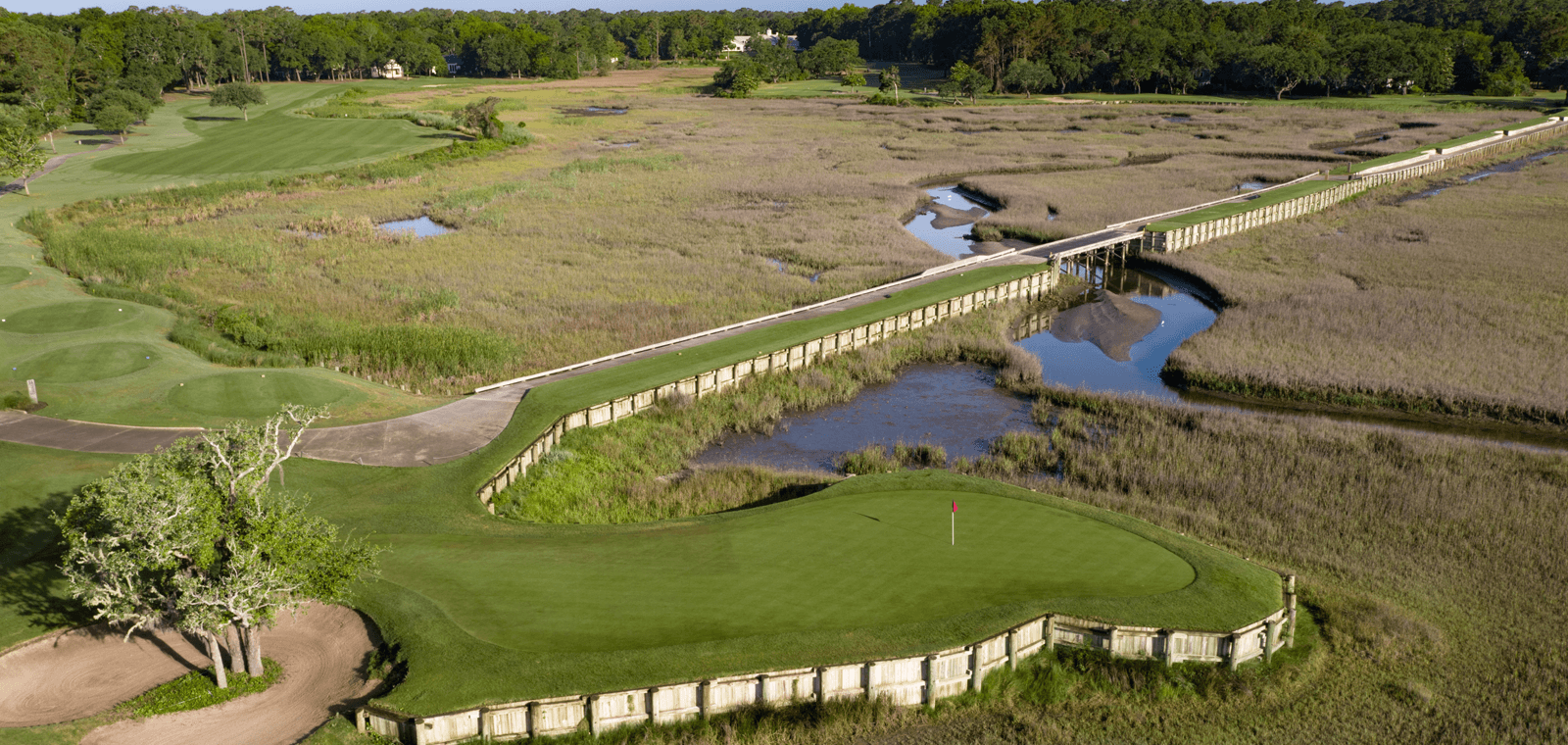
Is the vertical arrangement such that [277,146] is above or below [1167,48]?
below

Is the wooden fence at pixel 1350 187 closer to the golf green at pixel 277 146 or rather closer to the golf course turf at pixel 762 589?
the golf course turf at pixel 762 589

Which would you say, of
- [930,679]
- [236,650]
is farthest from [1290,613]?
[236,650]

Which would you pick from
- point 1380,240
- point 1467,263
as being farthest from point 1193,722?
point 1380,240

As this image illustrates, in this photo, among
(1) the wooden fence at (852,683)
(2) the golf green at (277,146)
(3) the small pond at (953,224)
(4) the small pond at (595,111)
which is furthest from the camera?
(4) the small pond at (595,111)

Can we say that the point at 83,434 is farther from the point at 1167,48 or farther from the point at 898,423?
the point at 1167,48

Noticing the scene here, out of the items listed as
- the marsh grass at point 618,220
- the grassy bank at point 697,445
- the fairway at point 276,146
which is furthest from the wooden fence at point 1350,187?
the fairway at point 276,146

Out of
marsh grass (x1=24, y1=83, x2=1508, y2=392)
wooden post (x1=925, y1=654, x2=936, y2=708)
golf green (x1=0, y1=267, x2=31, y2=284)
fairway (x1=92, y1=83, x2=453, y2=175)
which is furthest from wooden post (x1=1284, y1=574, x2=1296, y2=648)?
fairway (x1=92, y1=83, x2=453, y2=175)
